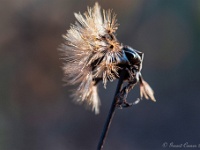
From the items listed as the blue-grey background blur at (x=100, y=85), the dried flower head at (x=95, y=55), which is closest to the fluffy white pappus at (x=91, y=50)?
the dried flower head at (x=95, y=55)

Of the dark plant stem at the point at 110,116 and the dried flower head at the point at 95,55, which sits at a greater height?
the dried flower head at the point at 95,55

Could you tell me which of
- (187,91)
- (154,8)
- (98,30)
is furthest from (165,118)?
(98,30)

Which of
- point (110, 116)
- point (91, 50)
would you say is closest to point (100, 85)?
point (91, 50)

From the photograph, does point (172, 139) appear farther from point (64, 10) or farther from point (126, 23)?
point (64, 10)

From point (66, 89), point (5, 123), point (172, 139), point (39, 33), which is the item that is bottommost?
point (172, 139)

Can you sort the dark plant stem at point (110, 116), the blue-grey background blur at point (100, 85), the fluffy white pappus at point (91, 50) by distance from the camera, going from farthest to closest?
1. the blue-grey background blur at point (100, 85)
2. the fluffy white pappus at point (91, 50)
3. the dark plant stem at point (110, 116)

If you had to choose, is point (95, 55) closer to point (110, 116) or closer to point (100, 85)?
point (110, 116)

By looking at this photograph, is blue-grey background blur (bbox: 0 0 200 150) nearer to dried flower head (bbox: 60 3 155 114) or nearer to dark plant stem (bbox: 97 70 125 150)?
dried flower head (bbox: 60 3 155 114)

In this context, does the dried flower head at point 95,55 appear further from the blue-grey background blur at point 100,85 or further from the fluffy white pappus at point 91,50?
the blue-grey background blur at point 100,85
